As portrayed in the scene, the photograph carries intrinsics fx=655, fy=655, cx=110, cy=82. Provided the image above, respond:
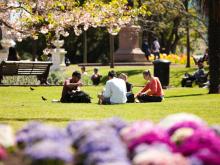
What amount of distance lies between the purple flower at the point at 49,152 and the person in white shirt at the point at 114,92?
1435 centimetres

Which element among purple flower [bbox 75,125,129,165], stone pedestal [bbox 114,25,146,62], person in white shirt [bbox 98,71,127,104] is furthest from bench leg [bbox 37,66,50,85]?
purple flower [bbox 75,125,129,165]

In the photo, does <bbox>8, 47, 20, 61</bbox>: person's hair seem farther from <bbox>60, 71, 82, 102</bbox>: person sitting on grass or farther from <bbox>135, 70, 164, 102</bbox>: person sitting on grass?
<bbox>135, 70, 164, 102</bbox>: person sitting on grass

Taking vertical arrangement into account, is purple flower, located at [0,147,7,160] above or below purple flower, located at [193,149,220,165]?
above

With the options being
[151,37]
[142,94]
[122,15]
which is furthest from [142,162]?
[151,37]

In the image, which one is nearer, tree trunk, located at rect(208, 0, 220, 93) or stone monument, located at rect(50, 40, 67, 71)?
tree trunk, located at rect(208, 0, 220, 93)

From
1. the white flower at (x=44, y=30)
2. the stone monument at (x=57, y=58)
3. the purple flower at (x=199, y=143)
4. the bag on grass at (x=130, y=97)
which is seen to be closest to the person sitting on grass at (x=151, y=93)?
the bag on grass at (x=130, y=97)

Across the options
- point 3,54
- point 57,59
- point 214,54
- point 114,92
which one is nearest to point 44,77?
point 57,59

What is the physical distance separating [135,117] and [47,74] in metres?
16.5

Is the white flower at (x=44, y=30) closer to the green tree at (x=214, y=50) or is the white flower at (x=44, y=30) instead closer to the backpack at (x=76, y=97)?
the backpack at (x=76, y=97)

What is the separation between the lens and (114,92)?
63.7ft

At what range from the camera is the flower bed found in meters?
4.88

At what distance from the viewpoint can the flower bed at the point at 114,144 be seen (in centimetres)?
488

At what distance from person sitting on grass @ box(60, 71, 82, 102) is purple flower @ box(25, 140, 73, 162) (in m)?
14.8

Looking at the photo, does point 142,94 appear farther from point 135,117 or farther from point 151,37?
point 151,37
